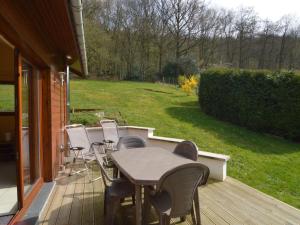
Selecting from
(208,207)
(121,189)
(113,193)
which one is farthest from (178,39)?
(113,193)

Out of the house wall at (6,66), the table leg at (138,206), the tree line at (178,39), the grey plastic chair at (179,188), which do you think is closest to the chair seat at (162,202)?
the grey plastic chair at (179,188)

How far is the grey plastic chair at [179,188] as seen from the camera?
9.08ft

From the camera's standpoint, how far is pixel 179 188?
2.85 metres

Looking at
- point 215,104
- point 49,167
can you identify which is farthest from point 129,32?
point 49,167

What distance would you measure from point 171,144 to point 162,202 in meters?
3.39

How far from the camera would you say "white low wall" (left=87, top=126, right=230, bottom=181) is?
5305 millimetres

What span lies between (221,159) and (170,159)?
1809 millimetres

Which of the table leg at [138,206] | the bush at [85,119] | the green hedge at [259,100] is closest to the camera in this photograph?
the table leg at [138,206]

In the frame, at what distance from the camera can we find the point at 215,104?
1180 cm

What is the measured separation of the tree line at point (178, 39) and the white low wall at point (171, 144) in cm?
1499

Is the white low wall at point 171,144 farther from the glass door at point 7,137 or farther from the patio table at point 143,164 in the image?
the glass door at point 7,137

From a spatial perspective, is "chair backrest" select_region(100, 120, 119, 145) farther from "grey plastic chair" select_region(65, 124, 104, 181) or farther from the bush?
the bush

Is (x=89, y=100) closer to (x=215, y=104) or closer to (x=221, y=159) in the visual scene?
(x=215, y=104)

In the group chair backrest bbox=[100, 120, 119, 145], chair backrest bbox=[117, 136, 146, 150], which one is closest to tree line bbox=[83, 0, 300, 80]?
chair backrest bbox=[100, 120, 119, 145]
